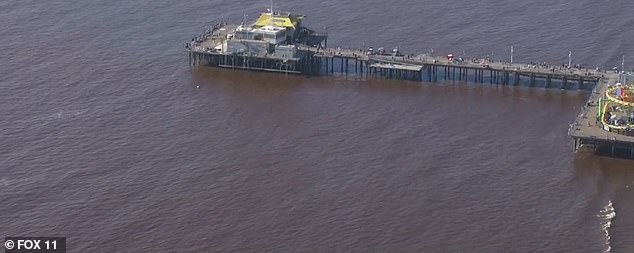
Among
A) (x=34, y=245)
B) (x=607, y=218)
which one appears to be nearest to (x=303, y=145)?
(x=607, y=218)

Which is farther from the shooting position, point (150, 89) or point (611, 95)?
point (150, 89)

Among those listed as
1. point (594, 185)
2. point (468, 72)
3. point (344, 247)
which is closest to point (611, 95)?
point (594, 185)

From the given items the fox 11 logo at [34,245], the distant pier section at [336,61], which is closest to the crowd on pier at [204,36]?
the distant pier section at [336,61]

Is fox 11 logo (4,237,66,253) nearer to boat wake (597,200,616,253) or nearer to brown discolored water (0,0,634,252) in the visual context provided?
brown discolored water (0,0,634,252)

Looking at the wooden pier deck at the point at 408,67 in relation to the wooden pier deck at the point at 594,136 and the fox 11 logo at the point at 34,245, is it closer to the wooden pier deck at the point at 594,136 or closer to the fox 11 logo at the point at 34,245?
the wooden pier deck at the point at 594,136

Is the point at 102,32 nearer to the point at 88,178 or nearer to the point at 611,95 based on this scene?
the point at 88,178

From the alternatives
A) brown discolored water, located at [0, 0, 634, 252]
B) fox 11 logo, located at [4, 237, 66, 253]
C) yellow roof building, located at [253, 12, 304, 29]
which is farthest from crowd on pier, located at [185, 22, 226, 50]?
fox 11 logo, located at [4, 237, 66, 253]
